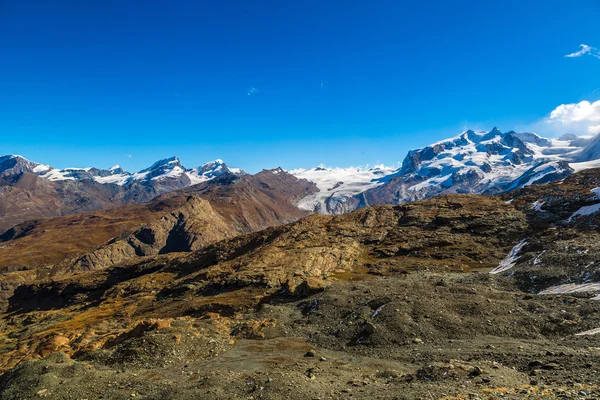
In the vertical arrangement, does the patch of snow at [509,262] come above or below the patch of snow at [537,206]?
below

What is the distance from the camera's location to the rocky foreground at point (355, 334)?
26953 mm

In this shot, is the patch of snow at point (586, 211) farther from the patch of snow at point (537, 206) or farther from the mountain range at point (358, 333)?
the patch of snow at point (537, 206)

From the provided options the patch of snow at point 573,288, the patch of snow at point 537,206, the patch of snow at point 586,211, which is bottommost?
the patch of snow at point 573,288

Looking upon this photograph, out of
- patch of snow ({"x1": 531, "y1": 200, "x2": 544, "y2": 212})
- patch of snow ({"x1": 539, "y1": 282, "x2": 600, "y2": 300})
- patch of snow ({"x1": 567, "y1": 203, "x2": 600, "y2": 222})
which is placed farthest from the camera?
patch of snow ({"x1": 531, "y1": 200, "x2": 544, "y2": 212})

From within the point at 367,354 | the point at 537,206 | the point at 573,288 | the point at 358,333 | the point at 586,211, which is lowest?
the point at 367,354

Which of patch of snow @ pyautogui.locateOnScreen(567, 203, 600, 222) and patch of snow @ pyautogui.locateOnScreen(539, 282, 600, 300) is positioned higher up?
patch of snow @ pyautogui.locateOnScreen(567, 203, 600, 222)

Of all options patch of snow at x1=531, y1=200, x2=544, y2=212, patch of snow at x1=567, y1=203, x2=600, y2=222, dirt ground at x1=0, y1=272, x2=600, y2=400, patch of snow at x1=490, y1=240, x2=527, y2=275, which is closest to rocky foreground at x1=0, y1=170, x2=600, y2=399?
dirt ground at x1=0, y1=272, x2=600, y2=400

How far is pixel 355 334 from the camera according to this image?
41.6m

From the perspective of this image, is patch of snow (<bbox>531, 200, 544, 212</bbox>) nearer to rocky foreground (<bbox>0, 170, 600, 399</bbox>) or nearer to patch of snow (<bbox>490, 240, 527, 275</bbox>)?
rocky foreground (<bbox>0, 170, 600, 399</bbox>)

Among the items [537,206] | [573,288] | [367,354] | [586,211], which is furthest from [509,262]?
[537,206]

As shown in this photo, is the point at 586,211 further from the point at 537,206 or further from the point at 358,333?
the point at 358,333

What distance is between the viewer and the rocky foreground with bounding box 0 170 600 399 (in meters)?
27.0

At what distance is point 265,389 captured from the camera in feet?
87.9

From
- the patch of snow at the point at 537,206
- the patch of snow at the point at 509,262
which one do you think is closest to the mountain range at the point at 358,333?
the patch of snow at the point at 509,262
